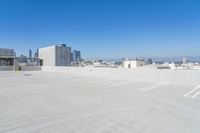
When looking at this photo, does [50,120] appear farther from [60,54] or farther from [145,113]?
[60,54]

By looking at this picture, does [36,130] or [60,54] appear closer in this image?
[36,130]

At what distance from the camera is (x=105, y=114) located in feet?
13.3

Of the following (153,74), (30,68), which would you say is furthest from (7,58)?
(153,74)

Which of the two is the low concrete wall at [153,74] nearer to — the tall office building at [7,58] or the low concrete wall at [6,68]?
the low concrete wall at [6,68]

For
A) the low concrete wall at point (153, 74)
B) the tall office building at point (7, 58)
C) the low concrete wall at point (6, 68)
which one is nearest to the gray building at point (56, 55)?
the tall office building at point (7, 58)

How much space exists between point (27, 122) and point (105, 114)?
1815 mm

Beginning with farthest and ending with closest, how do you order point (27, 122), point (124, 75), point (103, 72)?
point (103, 72) < point (124, 75) < point (27, 122)

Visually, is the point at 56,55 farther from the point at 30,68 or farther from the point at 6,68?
the point at 6,68

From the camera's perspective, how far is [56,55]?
→ 30578 mm

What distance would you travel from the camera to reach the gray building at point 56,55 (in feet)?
101

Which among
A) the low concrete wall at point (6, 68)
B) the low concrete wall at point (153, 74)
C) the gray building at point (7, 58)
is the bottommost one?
the low concrete wall at point (153, 74)

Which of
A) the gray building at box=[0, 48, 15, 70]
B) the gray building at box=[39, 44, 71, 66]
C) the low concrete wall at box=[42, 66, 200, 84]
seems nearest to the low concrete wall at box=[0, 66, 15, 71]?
Answer: the gray building at box=[0, 48, 15, 70]

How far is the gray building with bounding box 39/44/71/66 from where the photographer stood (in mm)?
30692

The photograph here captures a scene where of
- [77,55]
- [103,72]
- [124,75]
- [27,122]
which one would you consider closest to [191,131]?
[27,122]
